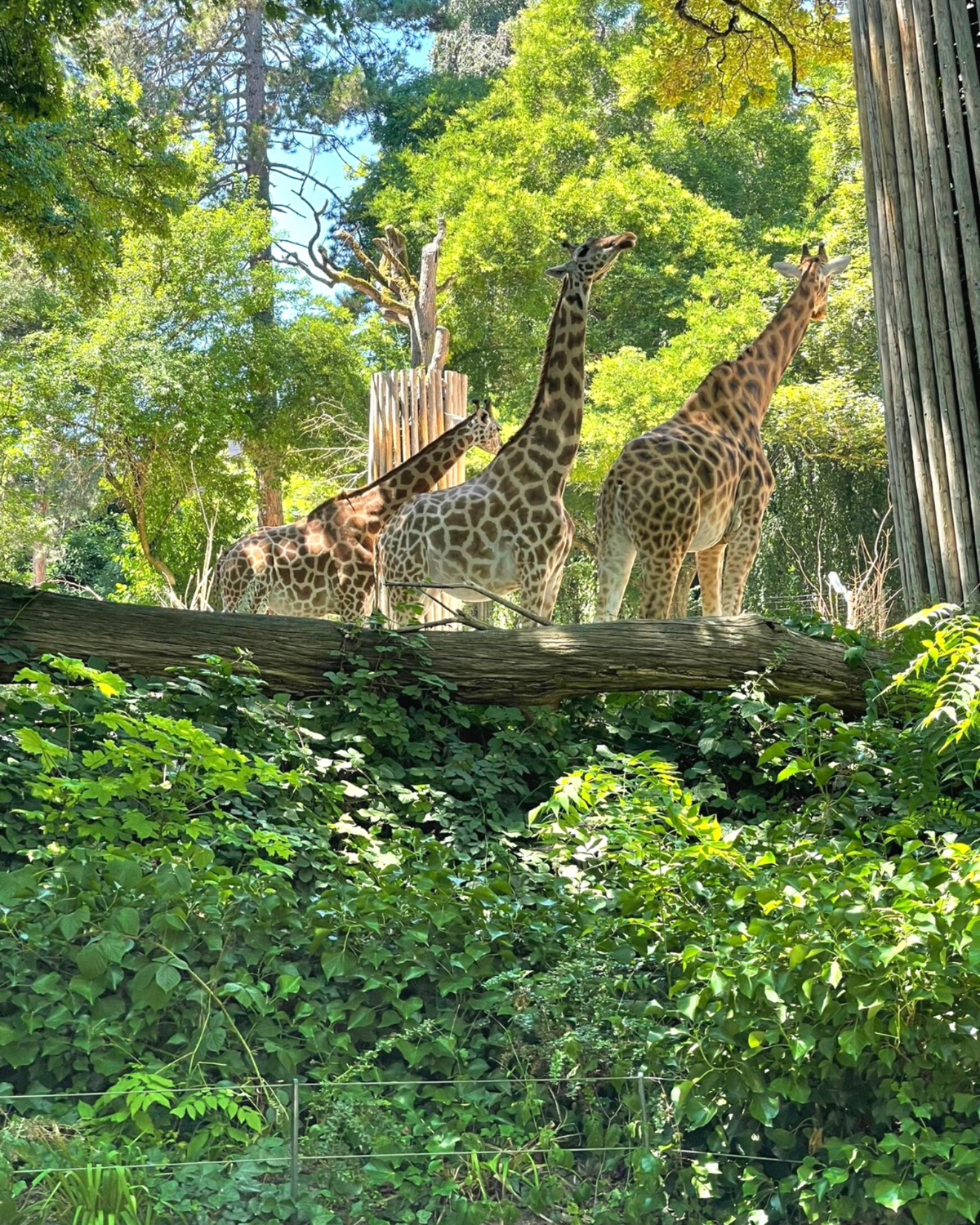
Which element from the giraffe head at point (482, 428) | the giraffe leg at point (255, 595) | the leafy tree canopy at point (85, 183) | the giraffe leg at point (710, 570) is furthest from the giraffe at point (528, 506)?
the leafy tree canopy at point (85, 183)

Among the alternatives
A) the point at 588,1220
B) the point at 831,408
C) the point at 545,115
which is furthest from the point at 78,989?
the point at 545,115

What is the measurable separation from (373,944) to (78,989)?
2.92 ft

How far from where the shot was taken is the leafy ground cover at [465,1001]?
3.40m

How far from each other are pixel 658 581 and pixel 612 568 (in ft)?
1.46

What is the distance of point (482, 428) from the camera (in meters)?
8.76

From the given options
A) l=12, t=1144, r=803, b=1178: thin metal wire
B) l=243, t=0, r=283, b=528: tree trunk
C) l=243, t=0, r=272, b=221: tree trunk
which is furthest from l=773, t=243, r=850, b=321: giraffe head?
l=243, t=0, r=272, b=221: tree trunk

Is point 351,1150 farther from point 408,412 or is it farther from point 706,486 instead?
point 408,412

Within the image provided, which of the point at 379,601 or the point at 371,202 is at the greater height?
the point at 371,202

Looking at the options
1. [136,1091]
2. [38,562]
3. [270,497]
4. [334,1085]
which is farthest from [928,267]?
[38,562]

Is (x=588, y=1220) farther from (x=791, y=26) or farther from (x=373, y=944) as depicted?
(x=791, y=26)

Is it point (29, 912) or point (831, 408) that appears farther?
point (831, 408)

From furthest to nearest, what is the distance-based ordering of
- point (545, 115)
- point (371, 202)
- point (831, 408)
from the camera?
point (371, 202)
point (545, 115)
point (831, 408)

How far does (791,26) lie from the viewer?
1329cm

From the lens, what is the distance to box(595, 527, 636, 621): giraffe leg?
8.01 metres
